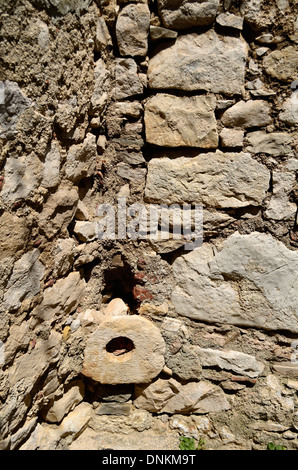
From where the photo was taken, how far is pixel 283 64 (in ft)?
5.25

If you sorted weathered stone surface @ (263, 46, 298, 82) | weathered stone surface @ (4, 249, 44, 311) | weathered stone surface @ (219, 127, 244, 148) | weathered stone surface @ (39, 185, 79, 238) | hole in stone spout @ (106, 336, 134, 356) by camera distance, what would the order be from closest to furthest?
weathered stone surface @ (4, 249, 44, 311) → weathered stone surface @ (39, 185, 79, 238) → weathered stone surface @ (263, 46, 298, 82) → weathered stone surface @ (219, 127, 244, 148) → hole in stone spout @ (106, 336, 134, 356)

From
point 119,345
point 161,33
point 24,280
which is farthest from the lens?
point 119,345

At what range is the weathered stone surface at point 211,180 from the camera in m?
1.72

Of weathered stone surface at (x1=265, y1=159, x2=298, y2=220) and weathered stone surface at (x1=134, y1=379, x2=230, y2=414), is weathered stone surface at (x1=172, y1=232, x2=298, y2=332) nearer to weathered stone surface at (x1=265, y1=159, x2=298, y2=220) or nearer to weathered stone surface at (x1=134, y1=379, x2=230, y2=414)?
weathered stone surface at (x1=265, y1=159, x2=298, y2=220)

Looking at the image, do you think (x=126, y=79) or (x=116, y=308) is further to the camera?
(x=116, y=308)

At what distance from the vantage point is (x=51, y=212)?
4.96ft

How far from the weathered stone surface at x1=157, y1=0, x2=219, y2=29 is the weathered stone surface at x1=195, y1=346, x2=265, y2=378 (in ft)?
5.54

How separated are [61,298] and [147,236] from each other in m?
0.55

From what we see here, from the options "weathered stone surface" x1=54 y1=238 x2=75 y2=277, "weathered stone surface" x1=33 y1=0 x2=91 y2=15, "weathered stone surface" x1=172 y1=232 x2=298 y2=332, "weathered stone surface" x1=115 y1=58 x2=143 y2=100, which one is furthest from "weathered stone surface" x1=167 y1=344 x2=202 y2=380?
"weathered stone surface" x1=33 y1=0 x2=91 y2=15

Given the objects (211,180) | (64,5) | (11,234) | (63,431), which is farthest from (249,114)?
(63,431)

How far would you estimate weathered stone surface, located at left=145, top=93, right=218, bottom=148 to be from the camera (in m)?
1.68

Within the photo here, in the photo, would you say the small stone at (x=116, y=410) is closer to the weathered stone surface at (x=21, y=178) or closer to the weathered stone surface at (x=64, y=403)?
the weathered stone surface at (x=64, y=403)

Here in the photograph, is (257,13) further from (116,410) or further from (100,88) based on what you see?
(116,410)

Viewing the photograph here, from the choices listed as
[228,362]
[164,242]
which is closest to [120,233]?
[164,242]
